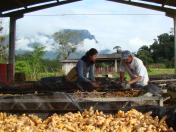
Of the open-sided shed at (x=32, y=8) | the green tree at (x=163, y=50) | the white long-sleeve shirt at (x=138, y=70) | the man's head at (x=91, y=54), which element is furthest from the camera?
the green tree at (x=163, y=50)

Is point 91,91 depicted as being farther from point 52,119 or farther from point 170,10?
point 170,10

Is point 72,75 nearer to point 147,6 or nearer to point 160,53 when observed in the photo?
point 147,6

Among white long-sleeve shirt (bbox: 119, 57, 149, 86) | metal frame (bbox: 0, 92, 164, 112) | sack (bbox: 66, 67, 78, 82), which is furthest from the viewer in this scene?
sack (bbox: 66, 67, 78, 82)

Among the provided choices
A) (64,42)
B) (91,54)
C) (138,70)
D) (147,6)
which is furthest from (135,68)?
(64,42)

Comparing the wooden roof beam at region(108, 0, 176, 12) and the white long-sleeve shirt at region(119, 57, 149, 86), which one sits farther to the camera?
the wooden roof beam at region(108, 0, 176, 12)

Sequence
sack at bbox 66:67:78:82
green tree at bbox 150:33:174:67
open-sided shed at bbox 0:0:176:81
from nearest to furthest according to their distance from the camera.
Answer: sack at bbox 66:67:78:82
open-sided shed at bbox 0:0:176:81
green tree at bbox 150:33:174:67

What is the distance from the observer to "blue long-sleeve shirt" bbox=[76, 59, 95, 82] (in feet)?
31.4

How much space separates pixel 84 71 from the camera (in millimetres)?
9820

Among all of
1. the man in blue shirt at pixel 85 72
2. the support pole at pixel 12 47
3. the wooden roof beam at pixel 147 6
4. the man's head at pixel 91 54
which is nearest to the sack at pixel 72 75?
the man in blue shirt at pixel 85 72

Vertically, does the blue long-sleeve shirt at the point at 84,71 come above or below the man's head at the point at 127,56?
below

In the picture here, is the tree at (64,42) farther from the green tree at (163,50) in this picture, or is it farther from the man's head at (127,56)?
the man's head at (127,56)

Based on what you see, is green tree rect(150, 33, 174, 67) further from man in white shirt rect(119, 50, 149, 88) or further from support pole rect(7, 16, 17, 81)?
man in white shirt rect(119, 50, 149, 88)

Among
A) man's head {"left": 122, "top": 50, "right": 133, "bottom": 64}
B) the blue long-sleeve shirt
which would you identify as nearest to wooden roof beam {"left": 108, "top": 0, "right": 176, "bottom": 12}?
the blue long-sleeve shirt

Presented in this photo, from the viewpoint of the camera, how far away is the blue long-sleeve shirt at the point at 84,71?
377 inches
